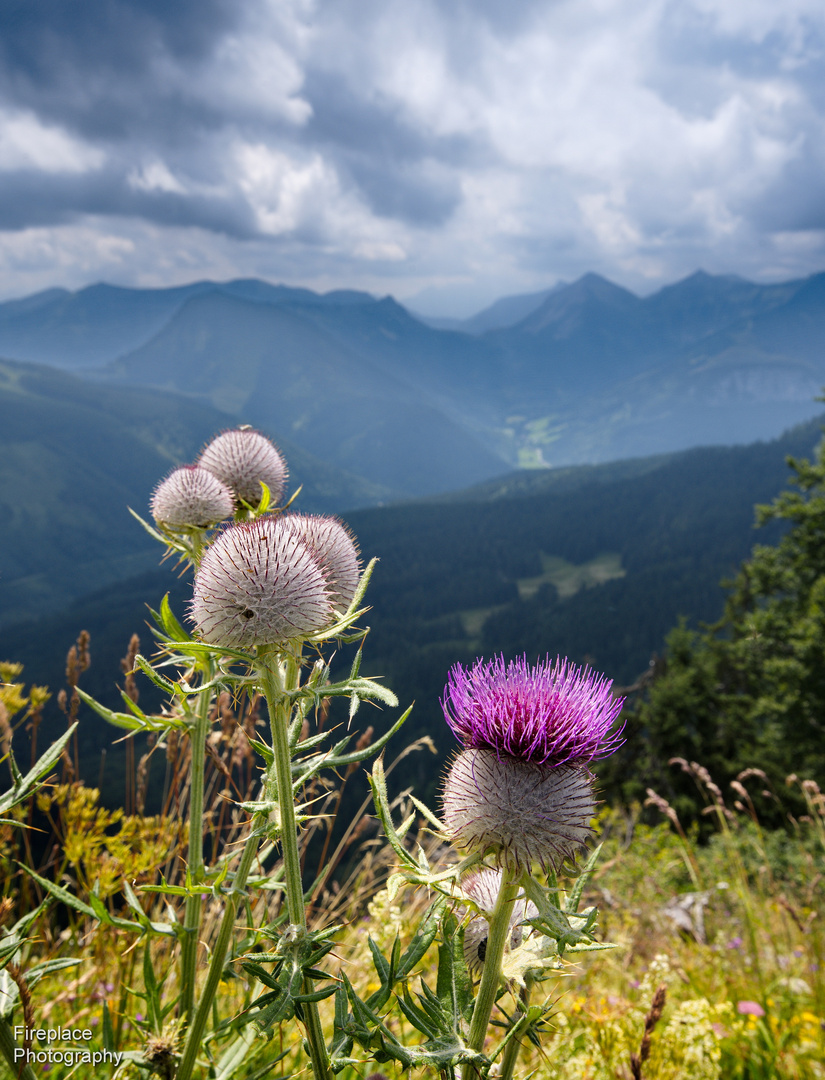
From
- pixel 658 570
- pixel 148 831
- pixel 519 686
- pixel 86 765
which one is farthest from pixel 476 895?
pixel 658 570

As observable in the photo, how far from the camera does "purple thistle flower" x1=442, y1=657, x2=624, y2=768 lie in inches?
87.6

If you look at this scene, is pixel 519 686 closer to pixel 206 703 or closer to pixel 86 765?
pixel 206 703

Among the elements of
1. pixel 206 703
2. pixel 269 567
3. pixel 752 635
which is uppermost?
pixel 269 567

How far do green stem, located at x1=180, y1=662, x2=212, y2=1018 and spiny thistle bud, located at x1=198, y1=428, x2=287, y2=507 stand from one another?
1.64m

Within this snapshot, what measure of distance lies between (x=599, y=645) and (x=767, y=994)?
138110mm

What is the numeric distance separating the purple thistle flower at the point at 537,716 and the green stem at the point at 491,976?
48 centimetres

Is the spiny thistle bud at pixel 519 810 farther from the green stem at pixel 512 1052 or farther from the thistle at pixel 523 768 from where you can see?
the green stem at pixel 512 1052

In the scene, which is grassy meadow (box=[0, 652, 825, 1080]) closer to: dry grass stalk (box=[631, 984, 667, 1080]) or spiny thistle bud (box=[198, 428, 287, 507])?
dry grass stalk (box=[631, 984, 667, 1080])

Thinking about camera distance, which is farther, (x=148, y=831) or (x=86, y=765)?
(x=86, y=765)

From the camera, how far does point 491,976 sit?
6.36ft

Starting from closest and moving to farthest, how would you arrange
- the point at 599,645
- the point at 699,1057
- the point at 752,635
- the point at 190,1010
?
the point at 190,1010 → the point at 699,1057 → the point at 752,635 → the point at 599,645

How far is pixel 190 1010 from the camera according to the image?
2.79 meters

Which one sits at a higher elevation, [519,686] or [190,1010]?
[519,686]

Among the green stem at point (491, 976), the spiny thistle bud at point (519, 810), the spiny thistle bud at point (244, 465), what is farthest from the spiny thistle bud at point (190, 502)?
the green stem at point (491, 976)
